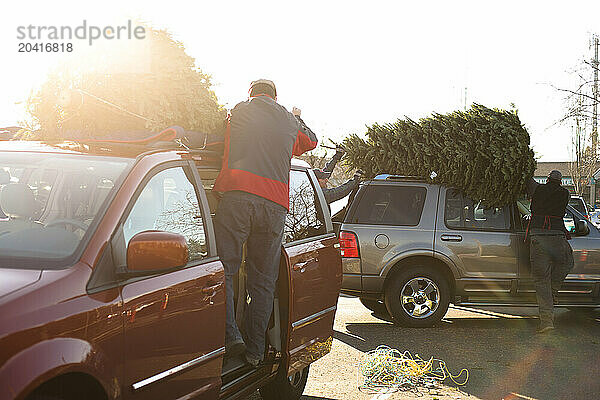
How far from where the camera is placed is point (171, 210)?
400 cm

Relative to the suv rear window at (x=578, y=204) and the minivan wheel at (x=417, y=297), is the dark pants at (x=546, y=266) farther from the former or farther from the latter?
the suv rear window at (x=578, y=204)

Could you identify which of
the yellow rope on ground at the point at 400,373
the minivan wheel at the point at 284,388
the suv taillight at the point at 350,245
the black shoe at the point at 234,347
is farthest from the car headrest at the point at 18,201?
the suv taillight at the point at 350,245

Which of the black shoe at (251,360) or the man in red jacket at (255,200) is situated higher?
the man in red jacket at (255,200)

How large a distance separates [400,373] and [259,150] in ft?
9.90

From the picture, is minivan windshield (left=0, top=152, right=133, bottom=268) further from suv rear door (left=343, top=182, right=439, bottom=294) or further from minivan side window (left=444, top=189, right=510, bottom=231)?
minivan side window (left=444, top=189, right=510, bottom=231)

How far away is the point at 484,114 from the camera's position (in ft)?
32.8

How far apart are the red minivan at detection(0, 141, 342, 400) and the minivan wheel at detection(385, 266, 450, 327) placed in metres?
4.51

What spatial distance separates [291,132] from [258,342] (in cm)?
141

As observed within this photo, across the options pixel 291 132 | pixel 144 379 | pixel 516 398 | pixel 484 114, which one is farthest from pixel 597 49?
pixel 144 379

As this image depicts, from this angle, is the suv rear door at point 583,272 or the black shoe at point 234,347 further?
the suv rear door at point 583,272

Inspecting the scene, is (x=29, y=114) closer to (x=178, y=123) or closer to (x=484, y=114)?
(x=178, y=123)

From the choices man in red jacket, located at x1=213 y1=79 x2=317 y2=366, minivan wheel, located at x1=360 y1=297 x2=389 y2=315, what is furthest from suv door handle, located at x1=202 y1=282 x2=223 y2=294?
minivan wheel, located at x1=360 y1=297 x2=389 y2=315

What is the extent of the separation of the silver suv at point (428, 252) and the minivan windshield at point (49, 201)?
18.5 ft

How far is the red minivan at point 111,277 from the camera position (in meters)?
2.82
